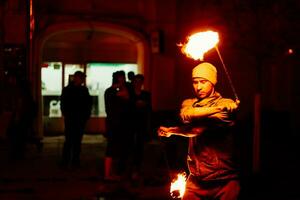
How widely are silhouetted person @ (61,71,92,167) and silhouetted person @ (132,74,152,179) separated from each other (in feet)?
3.95

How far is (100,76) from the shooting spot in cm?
1738

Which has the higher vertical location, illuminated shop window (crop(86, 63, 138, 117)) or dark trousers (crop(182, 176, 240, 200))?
illuminated shop window (crop(86, 63, 138, 117))

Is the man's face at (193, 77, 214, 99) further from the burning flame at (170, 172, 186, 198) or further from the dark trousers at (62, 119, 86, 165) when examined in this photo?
the dark trousers at (62, 119, 86, 165)

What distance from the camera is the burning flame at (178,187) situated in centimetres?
522

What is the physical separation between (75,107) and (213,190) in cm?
628

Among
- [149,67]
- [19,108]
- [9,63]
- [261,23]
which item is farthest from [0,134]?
[261,23]

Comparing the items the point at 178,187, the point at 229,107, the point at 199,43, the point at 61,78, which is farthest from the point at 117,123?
the point at 61,78

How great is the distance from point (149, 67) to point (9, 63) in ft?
12.2

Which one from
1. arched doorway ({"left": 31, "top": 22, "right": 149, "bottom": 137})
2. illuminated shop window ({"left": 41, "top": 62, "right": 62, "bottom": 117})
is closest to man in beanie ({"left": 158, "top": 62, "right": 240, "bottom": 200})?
arched doorway ({"left": 31, "top": 22, "right": 149, "bottom": 137})

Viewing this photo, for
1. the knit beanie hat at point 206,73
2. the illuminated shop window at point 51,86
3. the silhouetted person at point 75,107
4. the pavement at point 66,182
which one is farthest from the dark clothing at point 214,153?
the illuminated shop window at point 51,86

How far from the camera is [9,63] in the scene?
15.1 m

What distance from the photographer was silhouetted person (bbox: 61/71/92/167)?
10.9m

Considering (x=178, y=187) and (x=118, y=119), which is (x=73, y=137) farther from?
(x=178, y=187)

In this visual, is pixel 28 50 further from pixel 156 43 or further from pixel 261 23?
pixel 261 23
